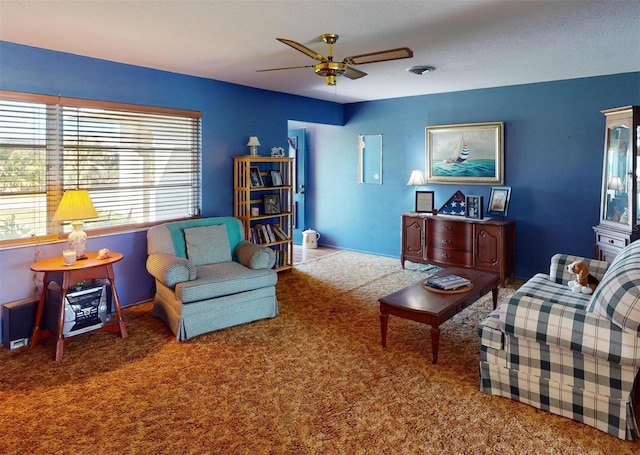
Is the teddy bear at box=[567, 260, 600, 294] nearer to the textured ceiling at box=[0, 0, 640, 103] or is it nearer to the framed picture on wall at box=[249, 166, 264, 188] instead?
the textured ceiling at box=[0, 0, 640, 103]

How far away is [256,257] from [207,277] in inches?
20.6

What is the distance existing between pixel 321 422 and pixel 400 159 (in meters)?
4.67

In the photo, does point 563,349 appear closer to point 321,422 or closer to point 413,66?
point 321,422

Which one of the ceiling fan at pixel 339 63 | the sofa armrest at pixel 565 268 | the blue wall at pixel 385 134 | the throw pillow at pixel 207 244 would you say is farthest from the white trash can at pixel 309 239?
the sofa armrest at pixel 565 268

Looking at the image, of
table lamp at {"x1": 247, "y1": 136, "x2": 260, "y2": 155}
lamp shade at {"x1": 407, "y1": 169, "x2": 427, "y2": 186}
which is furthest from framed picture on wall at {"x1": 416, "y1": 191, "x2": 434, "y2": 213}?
table lamp at {"x1": 247, "y1": 136, "x2": 260, "y2": 155}

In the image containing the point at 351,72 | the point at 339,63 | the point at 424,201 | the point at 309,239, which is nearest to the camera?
the point at 339,63

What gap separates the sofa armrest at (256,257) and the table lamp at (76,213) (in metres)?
1.36

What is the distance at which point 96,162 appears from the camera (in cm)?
397

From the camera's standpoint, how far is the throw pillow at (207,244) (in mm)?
4133

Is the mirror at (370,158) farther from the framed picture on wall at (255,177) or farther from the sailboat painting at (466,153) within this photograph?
the framed picture on wall at (255,177)

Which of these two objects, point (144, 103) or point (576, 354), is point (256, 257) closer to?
point (144, 103)

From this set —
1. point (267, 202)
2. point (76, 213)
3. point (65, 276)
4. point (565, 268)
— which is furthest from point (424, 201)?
point (65, 276)

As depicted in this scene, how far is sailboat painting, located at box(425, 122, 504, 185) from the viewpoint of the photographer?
5.43 metres

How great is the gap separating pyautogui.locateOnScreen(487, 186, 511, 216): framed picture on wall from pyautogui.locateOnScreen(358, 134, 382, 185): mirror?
176 centimetres
